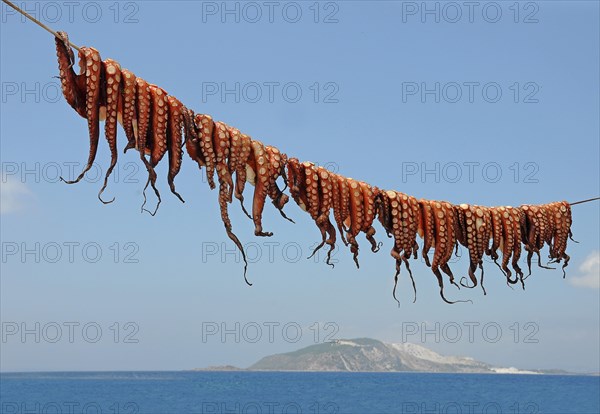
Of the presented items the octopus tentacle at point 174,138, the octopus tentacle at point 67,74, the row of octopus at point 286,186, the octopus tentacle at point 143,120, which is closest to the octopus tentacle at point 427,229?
the row of octopus at point 286,186

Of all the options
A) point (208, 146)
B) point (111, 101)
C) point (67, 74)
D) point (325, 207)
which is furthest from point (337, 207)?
point (67, 74)

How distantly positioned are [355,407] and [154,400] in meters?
23.8

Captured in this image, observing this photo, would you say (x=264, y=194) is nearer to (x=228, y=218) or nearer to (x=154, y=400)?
(x=228, y=218)

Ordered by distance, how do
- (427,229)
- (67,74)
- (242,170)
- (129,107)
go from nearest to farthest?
1. (67,74)
2. (129,107)
3. (242,170)
4. (427,229)

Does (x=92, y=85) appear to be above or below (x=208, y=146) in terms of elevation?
above

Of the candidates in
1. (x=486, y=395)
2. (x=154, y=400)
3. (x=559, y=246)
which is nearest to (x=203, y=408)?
(x=154, y=400)

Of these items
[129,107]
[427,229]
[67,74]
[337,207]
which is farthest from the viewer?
[427,229]

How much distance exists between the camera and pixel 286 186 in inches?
159

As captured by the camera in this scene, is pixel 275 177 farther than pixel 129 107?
Yes

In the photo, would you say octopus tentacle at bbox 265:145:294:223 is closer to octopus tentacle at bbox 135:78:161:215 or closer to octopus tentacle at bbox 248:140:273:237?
octopus tentacle at bbox 248:140:273:237

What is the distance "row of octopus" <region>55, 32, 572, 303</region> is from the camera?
368 centimetres

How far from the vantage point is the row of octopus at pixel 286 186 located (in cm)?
368

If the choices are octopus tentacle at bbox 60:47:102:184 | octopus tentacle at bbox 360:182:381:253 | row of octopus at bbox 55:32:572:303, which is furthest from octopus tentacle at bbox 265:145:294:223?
octopus tentacle at bbox 60:47:102:184

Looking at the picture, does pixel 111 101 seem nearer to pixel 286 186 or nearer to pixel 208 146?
pixel 208 146
